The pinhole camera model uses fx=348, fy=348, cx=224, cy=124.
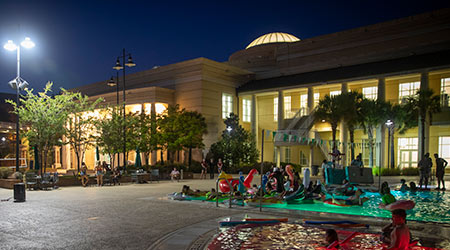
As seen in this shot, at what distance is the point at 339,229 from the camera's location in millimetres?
9352

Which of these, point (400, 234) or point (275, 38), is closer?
point (400, 234)

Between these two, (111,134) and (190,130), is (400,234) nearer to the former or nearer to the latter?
(111,134)

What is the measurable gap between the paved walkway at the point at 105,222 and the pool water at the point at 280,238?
0.82 metres

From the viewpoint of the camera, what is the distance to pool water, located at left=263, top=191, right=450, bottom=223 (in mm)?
11523

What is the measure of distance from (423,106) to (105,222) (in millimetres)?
28916

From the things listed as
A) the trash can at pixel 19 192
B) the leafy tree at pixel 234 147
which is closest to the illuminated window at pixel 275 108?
the leafy tree at pixel 234 147

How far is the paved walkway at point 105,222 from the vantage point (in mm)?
7965

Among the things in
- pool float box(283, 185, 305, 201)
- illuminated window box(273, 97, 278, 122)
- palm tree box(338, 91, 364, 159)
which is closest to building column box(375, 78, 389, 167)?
palm tree box(338, 91, 364, 159)

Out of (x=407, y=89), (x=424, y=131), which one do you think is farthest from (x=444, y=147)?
(x=407, y=89)

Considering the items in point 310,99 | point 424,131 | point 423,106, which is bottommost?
point 424,131

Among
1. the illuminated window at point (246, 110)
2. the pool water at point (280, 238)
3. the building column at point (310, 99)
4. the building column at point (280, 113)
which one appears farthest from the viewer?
the illuminated window at point (246, 110)

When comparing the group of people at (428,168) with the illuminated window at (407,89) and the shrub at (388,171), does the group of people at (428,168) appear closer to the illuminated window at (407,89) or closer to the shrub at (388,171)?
the shrub at (388,171)

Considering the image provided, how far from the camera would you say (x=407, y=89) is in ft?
119

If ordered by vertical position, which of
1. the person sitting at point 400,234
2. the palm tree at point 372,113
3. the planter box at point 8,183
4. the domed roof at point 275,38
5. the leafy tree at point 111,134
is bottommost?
the planter box at point 8,183
